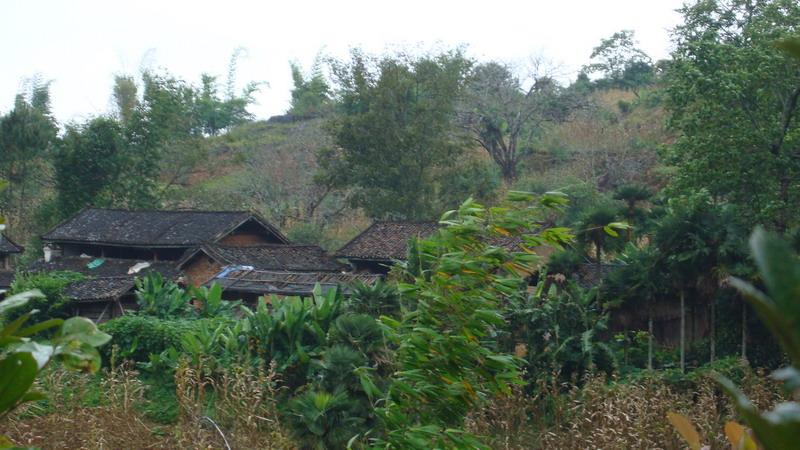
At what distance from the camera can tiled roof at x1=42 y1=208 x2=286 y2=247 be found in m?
23.4

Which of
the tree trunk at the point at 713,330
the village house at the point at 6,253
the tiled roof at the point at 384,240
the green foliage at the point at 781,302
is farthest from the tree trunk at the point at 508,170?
the green foliage at the point at 781,302

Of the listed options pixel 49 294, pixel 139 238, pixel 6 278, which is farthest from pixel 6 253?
pixel 49 294

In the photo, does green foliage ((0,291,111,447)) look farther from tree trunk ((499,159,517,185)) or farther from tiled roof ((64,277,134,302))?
tree trunk ((499,159,517,185))

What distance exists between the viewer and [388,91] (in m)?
27.4

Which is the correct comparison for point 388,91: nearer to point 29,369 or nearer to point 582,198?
point 582,198

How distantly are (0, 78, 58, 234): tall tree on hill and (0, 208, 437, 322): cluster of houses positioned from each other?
19.3ft

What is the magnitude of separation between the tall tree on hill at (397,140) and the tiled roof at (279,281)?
8636 millimetres

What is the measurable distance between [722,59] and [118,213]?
1720 cm

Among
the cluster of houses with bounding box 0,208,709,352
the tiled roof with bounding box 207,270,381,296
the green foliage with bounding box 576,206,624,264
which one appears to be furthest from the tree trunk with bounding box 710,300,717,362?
the tiled roof with bounding box 207,270,381,296

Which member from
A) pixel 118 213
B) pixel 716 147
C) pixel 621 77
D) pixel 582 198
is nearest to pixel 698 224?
pixel 716 147

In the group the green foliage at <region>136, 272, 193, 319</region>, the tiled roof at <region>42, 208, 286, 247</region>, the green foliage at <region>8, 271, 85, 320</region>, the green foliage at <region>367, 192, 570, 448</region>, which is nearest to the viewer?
the green foliage at <region>367, 192, 570, 448</region>

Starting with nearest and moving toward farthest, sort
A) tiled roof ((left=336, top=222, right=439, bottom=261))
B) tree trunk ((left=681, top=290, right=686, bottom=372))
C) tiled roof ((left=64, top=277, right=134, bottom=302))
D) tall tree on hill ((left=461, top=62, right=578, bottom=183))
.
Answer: tree trunk ((left=681, top=290, right=686, bottom=372)) < tiled roof ((left=64, top=277, right=134, bottom=302)) < tiled roof ((left=336, top=222, right=439, bottom=261)) < tall tree on hill ((left=461, top=62, right=578, bottom=183))

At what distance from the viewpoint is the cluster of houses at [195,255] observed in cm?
1791

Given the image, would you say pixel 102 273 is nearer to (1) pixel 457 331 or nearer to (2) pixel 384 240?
(2) pixel 384 240
